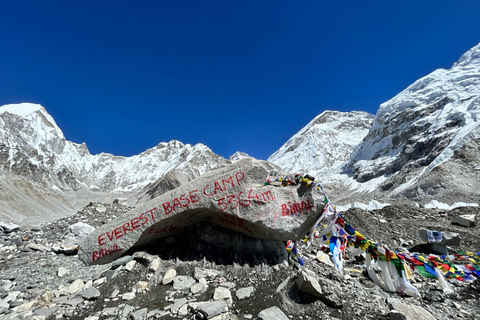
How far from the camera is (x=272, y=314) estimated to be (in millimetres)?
3668

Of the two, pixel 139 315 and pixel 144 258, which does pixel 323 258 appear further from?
pixel 139 315

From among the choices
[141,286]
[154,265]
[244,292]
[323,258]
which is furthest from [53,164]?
[244,292]

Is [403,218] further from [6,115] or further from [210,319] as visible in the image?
[6,115]

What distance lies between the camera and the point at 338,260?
5137 millimetres

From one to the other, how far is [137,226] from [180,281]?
162 cm

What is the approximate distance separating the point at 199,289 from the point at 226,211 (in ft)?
5.25

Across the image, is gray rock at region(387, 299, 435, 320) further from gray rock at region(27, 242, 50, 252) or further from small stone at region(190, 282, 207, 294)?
gray rock at region(27, 242, 50, 252)

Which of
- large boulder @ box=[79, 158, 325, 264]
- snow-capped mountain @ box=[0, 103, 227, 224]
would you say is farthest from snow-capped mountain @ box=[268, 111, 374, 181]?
large boulder @ box=[79, 158, 325, 264]

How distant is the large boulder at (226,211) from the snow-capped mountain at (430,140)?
40106 millimetres

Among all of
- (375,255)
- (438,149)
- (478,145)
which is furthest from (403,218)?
(438,149)

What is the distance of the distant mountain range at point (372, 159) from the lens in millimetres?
40472

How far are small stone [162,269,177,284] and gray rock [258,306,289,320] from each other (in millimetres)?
2139

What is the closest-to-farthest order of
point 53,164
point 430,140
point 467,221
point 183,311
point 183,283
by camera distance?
point 183,311
point 183,283
point 467,221
point 430,140
point 53,164

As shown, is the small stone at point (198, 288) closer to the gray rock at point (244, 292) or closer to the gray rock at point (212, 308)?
the gray rock at point (212, 308)
